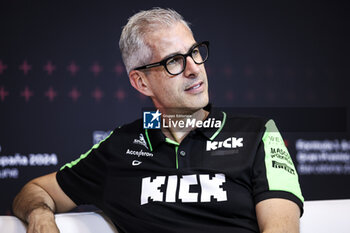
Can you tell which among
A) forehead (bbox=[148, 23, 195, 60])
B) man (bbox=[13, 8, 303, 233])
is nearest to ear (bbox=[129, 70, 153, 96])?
man (bbox=[13, 8, 303, 233])

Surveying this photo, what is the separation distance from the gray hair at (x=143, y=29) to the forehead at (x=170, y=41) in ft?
0.07

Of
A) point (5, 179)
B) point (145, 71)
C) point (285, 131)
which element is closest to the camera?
point (145, 71)

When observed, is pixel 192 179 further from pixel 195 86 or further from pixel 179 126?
pixel 195 86

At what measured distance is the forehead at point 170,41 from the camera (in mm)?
1638

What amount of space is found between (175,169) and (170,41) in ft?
1.66

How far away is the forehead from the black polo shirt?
0.31m

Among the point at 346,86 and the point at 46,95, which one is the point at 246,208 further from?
the point at 346,86

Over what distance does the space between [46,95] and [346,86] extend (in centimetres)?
206

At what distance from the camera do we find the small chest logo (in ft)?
5.13

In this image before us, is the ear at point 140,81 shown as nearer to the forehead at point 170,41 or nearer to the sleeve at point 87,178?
the forehead at point 170,41

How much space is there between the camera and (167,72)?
5.48ft

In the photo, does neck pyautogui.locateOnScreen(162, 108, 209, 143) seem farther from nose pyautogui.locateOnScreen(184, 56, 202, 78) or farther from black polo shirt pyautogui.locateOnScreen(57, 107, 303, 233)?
nose pyautogui.locateOnScreen(184, 56, 202, 78)

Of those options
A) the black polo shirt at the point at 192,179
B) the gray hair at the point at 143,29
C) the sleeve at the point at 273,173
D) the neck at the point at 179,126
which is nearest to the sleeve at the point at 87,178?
the black polo shirt at the point at 192,179

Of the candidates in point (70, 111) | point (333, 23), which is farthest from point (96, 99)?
point (333, 23)
